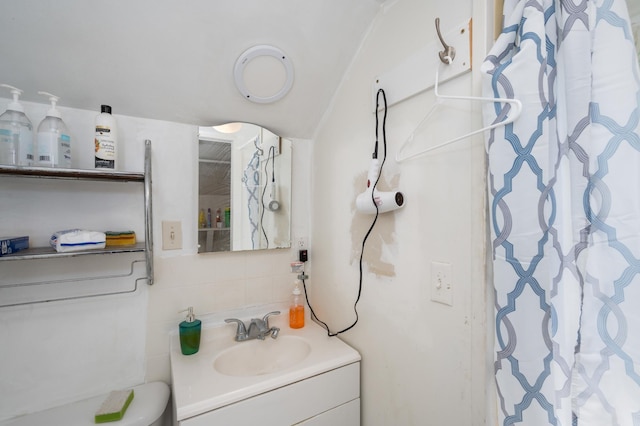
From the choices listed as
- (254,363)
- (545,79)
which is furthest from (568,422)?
(254,363)

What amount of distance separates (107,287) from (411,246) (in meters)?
1.19

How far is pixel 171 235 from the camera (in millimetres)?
1220

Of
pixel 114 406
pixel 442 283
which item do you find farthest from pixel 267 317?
pixel 442 283

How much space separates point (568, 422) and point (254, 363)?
107cm

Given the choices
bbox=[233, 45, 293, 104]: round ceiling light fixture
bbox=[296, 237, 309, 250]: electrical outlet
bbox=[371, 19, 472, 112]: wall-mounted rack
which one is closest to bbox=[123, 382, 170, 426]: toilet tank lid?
bbox=[296, 237, 309, 250]: electrical outlet

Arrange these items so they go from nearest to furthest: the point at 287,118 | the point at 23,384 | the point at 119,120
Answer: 1. the point at 23,384
2. the point at 119,120
3. the point at 287,118

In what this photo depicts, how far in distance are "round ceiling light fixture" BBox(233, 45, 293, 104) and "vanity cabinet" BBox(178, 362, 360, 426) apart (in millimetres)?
1174

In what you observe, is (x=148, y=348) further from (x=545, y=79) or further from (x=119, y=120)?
(x=545, y=79)

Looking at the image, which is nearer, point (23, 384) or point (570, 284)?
point (570, 284)

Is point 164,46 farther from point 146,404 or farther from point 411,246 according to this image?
point 146,404

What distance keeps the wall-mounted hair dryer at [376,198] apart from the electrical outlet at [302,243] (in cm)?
59

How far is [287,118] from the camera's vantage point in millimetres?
1386

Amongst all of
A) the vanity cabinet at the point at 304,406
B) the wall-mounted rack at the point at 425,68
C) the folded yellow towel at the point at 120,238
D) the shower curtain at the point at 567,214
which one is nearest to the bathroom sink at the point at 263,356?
the vanity cabinet at the point at 304,406

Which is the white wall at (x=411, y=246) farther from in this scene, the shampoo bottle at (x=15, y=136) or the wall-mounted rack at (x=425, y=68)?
the shampoo bottle at (x=15, y=136)
